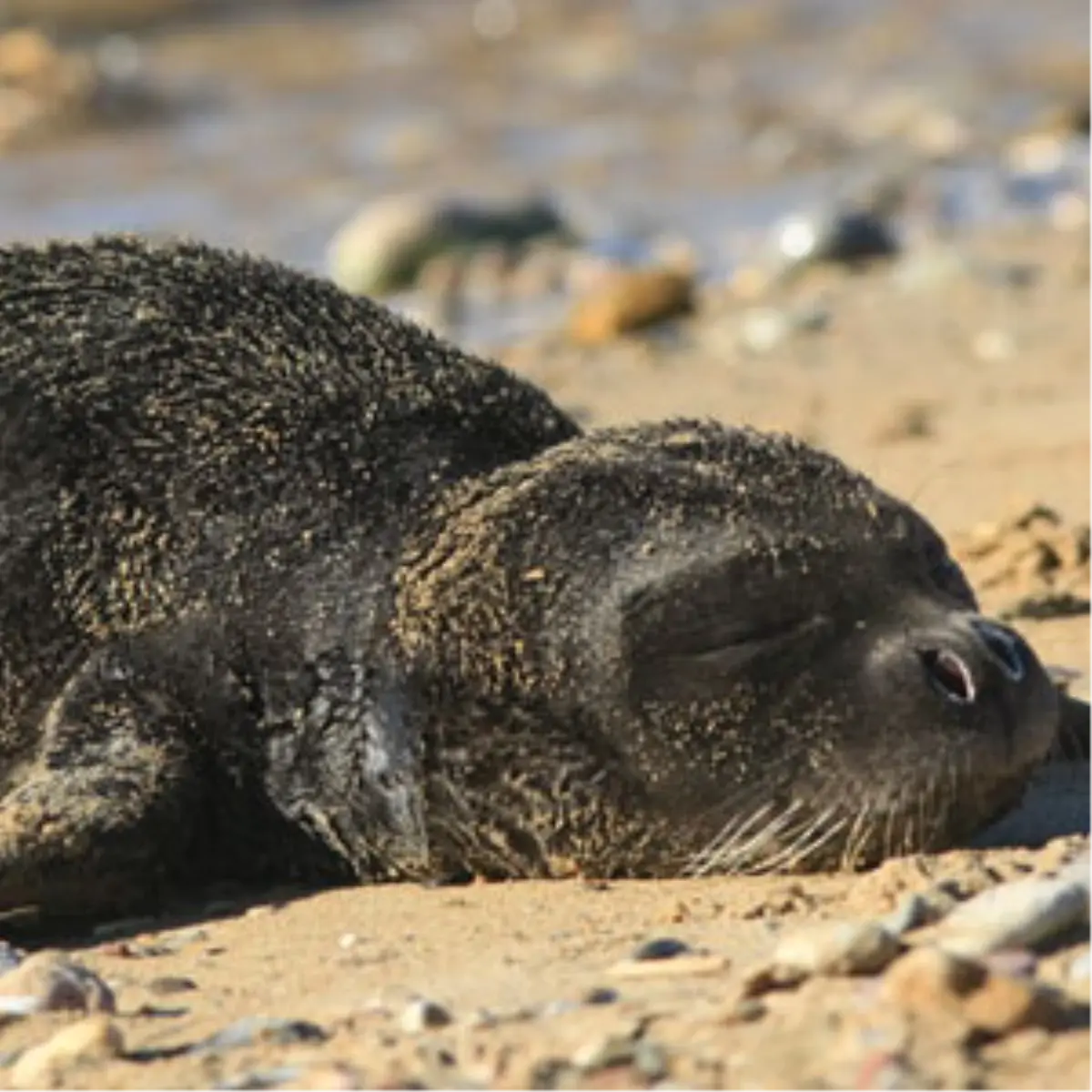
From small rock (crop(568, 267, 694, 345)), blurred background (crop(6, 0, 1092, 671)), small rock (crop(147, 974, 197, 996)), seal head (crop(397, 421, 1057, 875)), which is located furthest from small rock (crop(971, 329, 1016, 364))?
small rock (crop(147, 974, 197, 996))

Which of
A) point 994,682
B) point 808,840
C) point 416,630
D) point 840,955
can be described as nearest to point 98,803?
point 416,630

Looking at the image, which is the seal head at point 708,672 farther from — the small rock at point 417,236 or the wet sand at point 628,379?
the small rock at point 417,236

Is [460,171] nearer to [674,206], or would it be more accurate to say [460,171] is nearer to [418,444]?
[674,206]

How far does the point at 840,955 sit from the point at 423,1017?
1.93 ft

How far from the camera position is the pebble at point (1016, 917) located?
4477 mm

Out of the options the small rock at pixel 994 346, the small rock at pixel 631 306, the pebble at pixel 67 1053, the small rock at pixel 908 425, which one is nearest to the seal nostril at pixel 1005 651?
the pebble at pixel 67 1053

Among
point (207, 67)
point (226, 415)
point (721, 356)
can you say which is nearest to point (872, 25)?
point (207, 67)

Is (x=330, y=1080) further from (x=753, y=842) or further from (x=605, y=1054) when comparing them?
(x=753, y=842)

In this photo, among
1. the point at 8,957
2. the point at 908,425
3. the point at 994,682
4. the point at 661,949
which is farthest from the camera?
the point at 908,425

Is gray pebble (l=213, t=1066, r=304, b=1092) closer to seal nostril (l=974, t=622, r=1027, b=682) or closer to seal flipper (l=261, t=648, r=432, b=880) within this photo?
seal flipper (l=261, t=648, r=432, b=880)

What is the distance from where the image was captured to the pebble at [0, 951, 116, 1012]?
491 cm

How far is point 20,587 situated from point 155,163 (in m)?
12.3

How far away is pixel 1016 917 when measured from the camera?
450 centimetres

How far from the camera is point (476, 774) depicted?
551 centimetres
